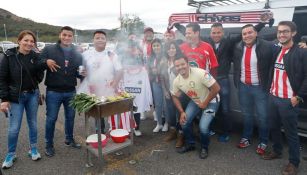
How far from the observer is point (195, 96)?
3.82 metres

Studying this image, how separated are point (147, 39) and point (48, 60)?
1.91 metres

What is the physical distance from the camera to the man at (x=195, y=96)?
145 inches

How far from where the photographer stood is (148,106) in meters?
4.79

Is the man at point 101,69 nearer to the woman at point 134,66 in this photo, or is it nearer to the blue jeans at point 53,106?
the blue jeans at point 53,106

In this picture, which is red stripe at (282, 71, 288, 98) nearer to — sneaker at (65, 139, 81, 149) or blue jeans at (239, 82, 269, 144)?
blue jeans at (239, 82, 269, 144)

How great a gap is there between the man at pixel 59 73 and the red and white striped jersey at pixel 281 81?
8.87 feet

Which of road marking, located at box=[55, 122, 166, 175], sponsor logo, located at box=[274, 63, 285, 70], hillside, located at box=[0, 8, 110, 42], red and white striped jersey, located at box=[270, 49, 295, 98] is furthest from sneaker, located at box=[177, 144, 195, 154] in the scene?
hillside, located at box=[0, 8, 110, 42]

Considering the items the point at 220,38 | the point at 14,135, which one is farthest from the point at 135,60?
the point at 14,135

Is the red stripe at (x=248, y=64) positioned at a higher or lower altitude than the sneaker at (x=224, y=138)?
higher

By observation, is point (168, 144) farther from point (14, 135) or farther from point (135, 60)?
point (14, 135)

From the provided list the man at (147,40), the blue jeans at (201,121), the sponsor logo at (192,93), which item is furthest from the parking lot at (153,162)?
the man at (147,40)

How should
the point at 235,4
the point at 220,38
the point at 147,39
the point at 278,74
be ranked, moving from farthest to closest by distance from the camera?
the point at 147,39
the point at 235,4
the point at 220,38
the point at 278,74

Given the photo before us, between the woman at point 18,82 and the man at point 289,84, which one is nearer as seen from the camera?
the man at point 289,84

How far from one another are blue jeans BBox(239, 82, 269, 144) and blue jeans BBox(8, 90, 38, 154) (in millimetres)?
2932
